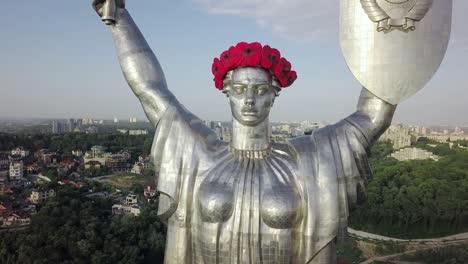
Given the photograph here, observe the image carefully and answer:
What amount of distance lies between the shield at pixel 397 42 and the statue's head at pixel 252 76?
2.24 ft

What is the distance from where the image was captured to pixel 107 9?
456 cm

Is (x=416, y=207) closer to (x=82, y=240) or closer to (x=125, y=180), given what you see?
(x=82, y=240)

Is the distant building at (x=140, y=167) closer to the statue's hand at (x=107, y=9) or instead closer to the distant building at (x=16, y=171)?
the distant building at (x=16, y=171)

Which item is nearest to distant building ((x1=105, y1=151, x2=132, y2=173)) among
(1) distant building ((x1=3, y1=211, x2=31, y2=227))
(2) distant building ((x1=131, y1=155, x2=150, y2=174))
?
(2) distant building ((x1=131, y1=155, x2=150, y2=174))

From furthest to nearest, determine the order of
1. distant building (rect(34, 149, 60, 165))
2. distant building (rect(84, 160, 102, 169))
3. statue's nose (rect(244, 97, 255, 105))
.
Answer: distant building (rect(34, 149, 60, 165)), distant building (rect(84, 160, 102, 169)), statue's nose (rect(244, 97, 255, 105))

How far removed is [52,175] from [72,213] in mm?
23053

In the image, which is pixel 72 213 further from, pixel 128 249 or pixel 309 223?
pixel 309 223

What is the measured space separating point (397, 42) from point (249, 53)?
4.20 feet

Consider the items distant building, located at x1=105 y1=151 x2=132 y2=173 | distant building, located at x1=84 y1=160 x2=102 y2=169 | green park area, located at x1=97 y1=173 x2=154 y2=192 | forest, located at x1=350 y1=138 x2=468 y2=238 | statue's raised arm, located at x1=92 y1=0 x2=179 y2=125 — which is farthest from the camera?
distant building, located at x1=105 y1=151 x2=132 y2=173

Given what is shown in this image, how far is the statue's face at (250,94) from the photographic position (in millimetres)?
4113

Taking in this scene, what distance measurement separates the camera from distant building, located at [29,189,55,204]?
3281 centimetres

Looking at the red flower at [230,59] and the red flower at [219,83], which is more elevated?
the red flower at [230,59]

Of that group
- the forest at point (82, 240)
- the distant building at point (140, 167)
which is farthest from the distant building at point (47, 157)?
the forest at point (82, 240)

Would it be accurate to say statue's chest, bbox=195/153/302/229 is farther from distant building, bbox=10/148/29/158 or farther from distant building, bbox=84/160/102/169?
distant building, bbox=10/148/29/158
